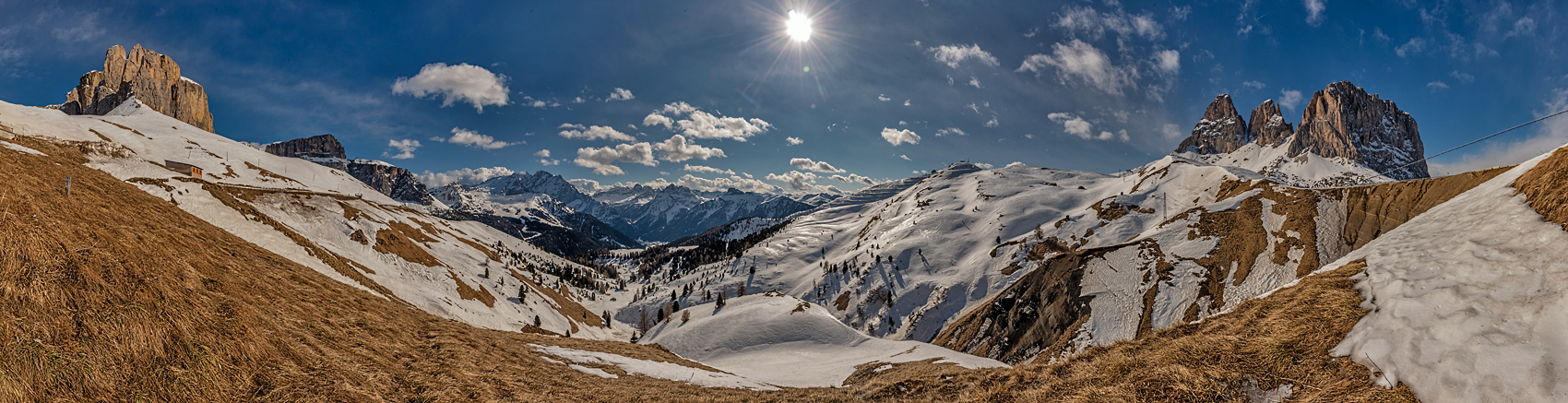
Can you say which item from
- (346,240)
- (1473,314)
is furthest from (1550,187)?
(346,240)

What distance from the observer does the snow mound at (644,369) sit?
23.8 metres

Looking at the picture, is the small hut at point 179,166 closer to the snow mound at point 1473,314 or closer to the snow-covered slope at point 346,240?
the snow-covered slope at point 346,240

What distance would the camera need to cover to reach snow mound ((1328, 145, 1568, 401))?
803 centimetres

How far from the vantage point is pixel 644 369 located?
2525cm

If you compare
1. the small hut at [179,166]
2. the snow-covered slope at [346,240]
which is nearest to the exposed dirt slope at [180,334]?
the snow-covered slope at [346,240]

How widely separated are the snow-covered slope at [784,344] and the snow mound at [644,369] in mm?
11121

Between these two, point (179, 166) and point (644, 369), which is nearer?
point (644, 369)

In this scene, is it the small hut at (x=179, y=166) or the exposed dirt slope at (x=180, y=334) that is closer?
the exposed dirt slope at (x=180, y=334)

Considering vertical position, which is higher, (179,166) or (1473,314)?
(179,166)

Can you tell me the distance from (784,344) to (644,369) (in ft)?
119

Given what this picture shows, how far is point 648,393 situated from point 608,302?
5558 inches

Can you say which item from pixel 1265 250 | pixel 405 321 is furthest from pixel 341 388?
pixel 1265 250

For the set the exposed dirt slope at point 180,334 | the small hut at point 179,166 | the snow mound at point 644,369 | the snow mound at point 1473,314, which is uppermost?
the small hut at point 179,166

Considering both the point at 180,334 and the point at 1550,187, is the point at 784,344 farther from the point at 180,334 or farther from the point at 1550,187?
the point at 1550,187
